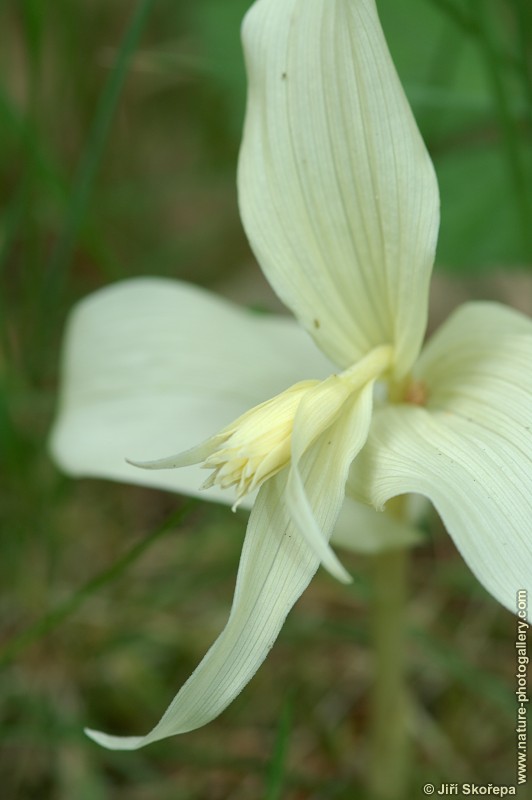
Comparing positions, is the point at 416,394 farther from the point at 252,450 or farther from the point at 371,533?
the point at 252,450

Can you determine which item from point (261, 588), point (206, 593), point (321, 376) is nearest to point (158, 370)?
point (321, 376)

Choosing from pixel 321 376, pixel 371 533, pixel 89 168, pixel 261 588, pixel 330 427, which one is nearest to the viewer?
pixel 261 588

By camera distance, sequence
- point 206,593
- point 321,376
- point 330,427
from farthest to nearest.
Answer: point 206,593, point 321,376, point 330,427

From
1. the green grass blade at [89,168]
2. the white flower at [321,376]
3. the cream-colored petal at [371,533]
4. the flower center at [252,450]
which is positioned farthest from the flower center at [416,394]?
the green grass blade at [89,168]

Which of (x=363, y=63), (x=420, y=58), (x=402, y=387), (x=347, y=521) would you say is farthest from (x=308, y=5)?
(x=420, y=58)

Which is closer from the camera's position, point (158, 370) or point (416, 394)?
point (416, 394)

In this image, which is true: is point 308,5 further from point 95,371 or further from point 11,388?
point 11,388

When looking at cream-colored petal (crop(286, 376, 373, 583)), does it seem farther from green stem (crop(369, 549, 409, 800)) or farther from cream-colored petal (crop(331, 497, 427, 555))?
green stem (crop(369, 549, 409, 800))
